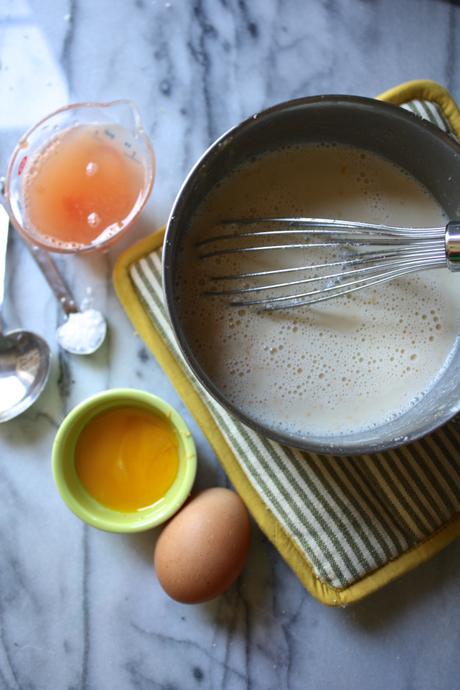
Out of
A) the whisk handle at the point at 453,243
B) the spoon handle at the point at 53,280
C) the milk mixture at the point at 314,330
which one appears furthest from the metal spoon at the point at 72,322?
the whisk handle at the point at 453,243

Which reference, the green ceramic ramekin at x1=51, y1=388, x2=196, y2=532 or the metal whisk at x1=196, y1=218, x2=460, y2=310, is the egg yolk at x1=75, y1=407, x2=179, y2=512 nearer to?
the green ceramic ramekin at x1=51, y1=388, x2=196, y2=532

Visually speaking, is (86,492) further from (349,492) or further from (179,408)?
(349,492)

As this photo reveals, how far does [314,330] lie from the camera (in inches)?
29.9

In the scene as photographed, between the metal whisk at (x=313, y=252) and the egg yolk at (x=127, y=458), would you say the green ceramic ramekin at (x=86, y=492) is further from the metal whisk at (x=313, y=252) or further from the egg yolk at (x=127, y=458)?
the metal whisk at (x=313, y=252)

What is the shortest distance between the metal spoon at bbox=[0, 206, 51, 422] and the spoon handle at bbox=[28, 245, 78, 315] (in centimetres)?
4

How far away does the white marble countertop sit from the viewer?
840 mm

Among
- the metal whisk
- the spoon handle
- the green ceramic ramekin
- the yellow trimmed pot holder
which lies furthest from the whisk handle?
the spoon handle

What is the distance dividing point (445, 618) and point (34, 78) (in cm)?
85

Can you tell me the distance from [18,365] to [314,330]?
0.37 m

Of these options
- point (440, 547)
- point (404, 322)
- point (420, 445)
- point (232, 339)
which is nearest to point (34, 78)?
point (232, 339)

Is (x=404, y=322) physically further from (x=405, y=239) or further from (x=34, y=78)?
(x=34, y=78)

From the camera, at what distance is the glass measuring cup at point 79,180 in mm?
835

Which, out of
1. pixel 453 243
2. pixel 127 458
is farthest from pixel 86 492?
pixel 453 243

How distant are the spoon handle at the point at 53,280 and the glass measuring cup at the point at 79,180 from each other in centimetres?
3
